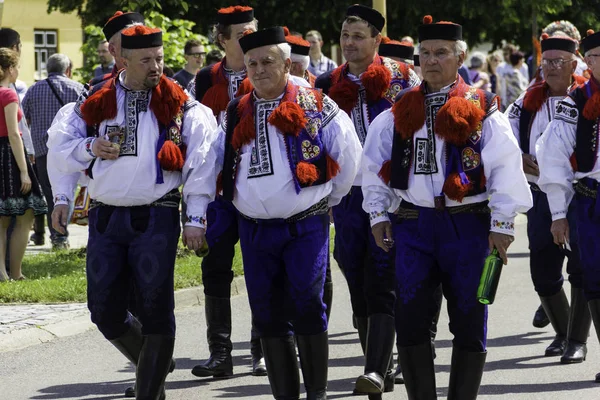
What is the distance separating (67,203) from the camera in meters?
6.65

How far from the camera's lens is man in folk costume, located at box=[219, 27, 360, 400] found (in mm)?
6434

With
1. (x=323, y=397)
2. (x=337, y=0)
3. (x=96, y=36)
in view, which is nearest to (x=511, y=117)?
(x=323, y=397)

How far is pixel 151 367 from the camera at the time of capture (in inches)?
257

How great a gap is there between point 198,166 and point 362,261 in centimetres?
138

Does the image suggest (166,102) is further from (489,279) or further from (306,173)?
(489,279)

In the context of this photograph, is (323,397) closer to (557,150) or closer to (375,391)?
(375,391)

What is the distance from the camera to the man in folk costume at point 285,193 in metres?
→ 6.43

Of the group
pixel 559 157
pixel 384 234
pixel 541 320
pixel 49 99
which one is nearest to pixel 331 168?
pixel 384 234

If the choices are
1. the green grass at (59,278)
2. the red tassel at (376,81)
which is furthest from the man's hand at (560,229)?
the green grass at (59,278)

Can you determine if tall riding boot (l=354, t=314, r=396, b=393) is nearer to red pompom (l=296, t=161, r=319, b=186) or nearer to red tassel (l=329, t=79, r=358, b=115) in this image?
red pompom (l=296, t=161, r=319, b=186)

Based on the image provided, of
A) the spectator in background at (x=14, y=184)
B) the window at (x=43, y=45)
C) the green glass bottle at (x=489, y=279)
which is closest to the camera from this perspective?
the green glass bottle at (x=489, y=279)

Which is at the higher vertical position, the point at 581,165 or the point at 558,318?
the point at 581,165

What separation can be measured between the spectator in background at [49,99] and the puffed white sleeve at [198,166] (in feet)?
22.3

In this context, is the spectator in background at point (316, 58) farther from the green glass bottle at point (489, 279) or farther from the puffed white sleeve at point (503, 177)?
the green glass bottle at point (489, 279)
